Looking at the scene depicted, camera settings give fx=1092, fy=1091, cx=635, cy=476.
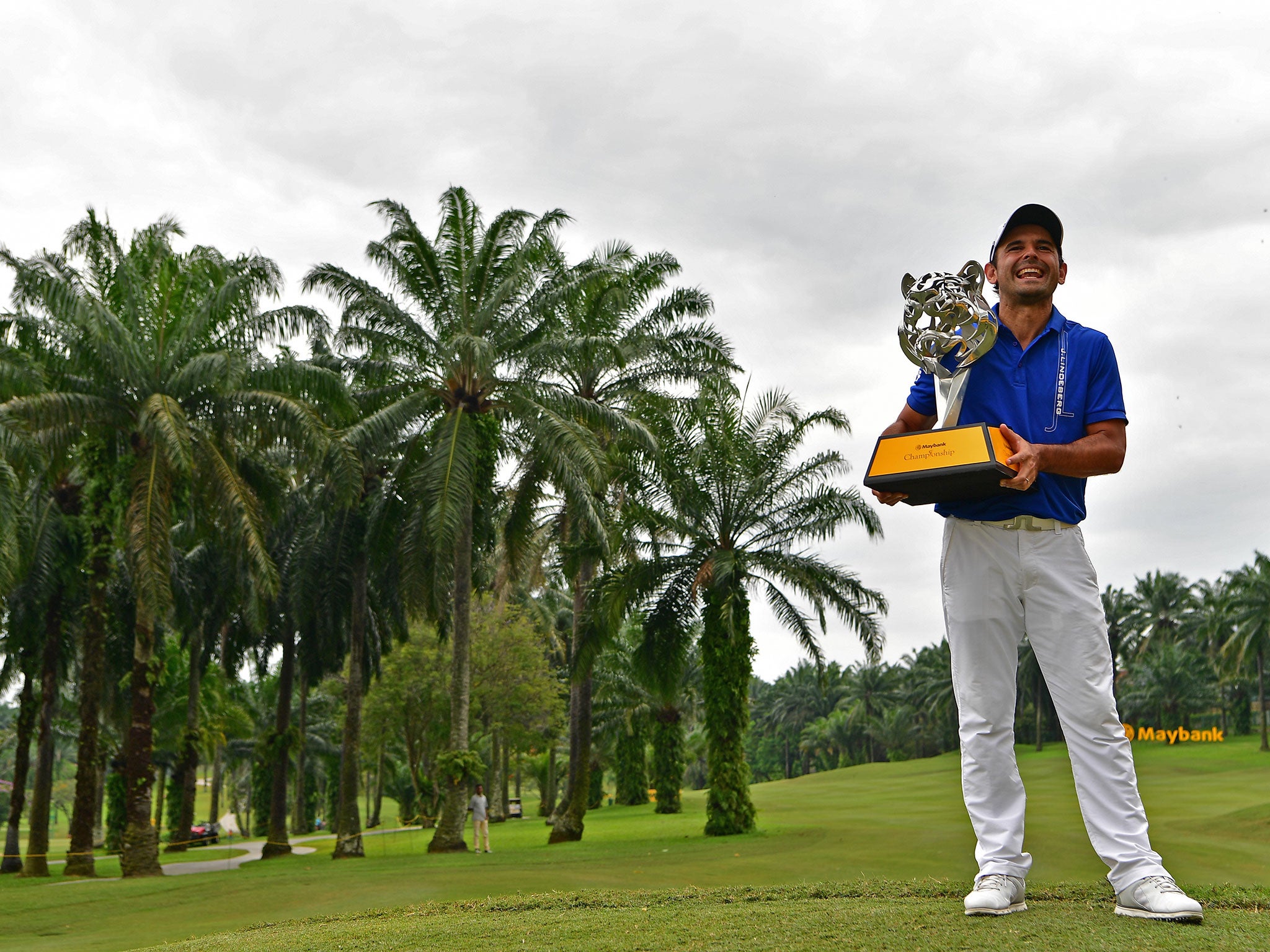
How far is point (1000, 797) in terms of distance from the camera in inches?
172

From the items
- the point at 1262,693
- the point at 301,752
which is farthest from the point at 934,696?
the point at 301,752

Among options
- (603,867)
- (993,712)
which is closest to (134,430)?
(603,867)

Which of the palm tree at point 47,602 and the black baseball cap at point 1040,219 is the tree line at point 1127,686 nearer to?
the palm tree at point 47,602

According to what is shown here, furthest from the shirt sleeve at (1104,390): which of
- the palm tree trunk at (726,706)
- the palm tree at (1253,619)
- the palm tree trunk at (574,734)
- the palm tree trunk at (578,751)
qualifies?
the palm tree at (1253,619)

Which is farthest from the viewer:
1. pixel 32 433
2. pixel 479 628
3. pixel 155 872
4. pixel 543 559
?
pixel 479 628

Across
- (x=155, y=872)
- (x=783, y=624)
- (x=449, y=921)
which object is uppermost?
(x=783, y=624)

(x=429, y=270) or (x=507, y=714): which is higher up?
(x=429, y=270)

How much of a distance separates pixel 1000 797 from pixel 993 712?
1.13 feet

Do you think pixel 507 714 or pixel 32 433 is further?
pixel 507 714

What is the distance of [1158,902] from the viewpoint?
3.93m

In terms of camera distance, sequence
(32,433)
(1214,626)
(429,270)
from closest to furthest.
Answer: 1. (32,433)
2. (429,270)
3. (1214,626)

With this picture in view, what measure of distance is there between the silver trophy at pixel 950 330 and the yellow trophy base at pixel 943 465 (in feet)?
0.60

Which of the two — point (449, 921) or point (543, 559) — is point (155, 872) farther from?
point (449, 921)

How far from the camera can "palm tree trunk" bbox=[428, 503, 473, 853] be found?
2573 cm
